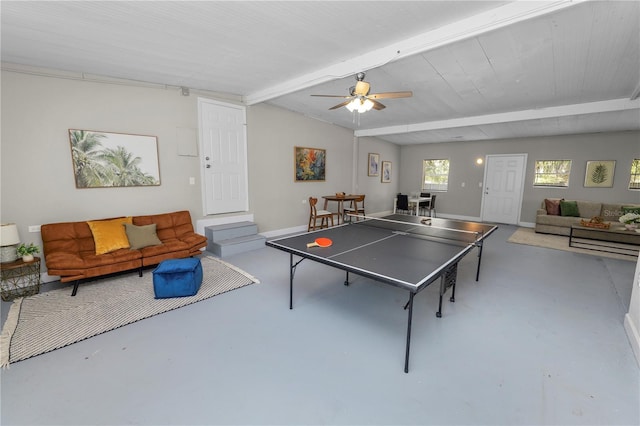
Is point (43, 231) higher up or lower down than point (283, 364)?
higher up

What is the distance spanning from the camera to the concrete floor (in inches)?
61.1

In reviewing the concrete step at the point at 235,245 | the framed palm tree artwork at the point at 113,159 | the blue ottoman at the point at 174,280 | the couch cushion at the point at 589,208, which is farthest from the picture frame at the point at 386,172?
the blue ottoman at the point at 174,280

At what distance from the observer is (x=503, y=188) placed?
25.4 feet

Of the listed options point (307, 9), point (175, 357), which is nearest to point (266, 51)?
point (307, 9)

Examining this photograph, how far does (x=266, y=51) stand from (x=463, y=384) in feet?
11.7

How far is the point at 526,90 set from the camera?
3.91m

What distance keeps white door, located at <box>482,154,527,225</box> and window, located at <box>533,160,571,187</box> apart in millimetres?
350

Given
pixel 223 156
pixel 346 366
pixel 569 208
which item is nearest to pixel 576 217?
pixel 569 208

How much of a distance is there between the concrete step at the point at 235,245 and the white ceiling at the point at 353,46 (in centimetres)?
245

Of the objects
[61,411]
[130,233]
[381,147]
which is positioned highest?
[381,147]

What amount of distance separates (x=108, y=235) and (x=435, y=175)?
8906 mm

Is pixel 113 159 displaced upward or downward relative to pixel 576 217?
upward

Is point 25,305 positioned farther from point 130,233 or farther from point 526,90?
point 526,90

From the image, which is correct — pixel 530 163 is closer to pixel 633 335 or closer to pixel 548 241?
pixel 548 241
